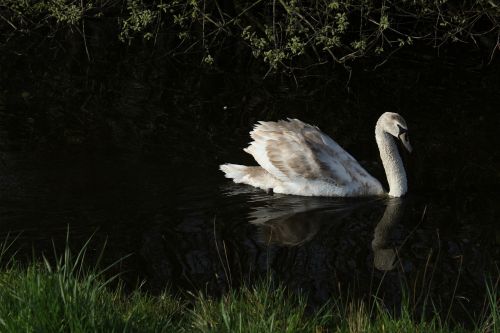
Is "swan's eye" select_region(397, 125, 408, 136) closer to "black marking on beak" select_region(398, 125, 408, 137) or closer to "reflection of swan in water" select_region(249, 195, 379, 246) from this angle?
"black marking on beak" select_region(398, 125, 408, 137)

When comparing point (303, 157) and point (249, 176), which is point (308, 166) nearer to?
point (303, 157)

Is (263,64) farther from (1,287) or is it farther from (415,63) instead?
(1,287)

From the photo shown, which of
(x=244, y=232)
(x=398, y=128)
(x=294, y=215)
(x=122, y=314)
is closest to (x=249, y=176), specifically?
(x=294, y=215)

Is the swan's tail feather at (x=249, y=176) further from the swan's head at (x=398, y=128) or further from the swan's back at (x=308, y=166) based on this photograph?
the swan's head at (x=398, y=128)

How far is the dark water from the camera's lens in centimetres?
841

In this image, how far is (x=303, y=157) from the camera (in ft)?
37.1

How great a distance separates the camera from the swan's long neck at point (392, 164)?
11.2 m

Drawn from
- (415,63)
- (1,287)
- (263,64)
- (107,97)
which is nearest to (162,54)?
(263,64)

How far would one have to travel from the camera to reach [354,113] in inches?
561

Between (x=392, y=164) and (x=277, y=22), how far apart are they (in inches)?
134

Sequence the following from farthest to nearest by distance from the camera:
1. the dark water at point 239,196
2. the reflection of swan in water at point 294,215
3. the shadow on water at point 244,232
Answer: the reflection of swan in water at point 294,215 → the dark water at point 239,196 → the shadow on water at point 244,232

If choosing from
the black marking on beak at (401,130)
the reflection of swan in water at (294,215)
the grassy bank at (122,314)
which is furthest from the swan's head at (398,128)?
the grassy bank at (122,314)

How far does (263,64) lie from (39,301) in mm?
12681

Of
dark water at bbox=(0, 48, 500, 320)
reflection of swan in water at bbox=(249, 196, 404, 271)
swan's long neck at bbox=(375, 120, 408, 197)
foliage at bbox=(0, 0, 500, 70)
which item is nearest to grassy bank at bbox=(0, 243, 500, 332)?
dark water at bbox=(0, 48, 500, 320)
